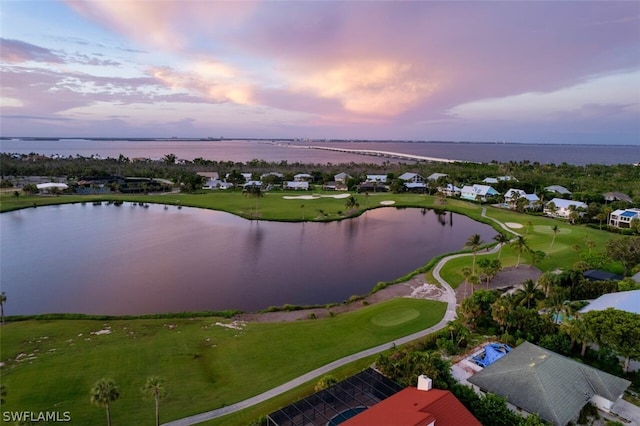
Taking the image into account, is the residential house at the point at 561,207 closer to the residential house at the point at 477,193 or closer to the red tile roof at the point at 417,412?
the residential house at the point at 477,193

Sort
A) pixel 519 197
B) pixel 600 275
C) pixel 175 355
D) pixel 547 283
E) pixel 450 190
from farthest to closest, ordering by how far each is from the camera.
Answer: pixel 450 190 → pixel 519 197 → pixel 600 275 → pixel 547 283 → pixel 175 355

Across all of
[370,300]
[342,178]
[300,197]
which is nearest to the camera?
[370,300]

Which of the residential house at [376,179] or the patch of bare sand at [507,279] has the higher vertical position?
the residential house at [376,179]

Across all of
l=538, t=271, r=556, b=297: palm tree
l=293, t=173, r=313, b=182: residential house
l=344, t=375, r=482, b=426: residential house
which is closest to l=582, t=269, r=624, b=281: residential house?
l=538, t=271, r=556, b=297: palm tree

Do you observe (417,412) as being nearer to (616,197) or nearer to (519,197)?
(519,197)

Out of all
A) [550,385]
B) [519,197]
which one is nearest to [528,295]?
[550,385]

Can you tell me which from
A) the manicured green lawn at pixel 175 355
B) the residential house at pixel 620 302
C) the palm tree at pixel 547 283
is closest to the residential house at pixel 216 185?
the manicured green lawn at pixel 175 355

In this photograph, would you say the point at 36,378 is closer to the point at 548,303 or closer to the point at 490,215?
the point at 548,303
